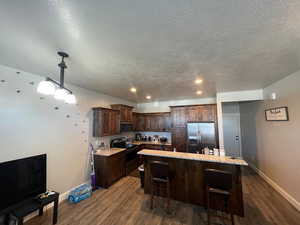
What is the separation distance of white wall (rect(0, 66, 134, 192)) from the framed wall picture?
16.1 feet

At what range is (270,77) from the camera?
9.18 ft

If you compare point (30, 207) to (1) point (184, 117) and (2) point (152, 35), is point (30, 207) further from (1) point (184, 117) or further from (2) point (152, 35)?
(1) point (184, 117)

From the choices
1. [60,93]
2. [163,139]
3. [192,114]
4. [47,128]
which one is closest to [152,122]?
[163,139]

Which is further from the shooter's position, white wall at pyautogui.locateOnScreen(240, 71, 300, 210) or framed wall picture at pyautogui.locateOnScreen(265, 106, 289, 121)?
framed wall picture at pyautogui.locateOnScreen(265, 106, 289, 121)

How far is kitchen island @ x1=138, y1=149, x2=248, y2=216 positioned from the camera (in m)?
2.29

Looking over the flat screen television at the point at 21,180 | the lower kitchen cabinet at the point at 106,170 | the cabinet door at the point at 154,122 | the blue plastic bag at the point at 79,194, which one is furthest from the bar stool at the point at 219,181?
the cabinet door at the point at 154,122

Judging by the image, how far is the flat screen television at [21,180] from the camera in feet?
6.04

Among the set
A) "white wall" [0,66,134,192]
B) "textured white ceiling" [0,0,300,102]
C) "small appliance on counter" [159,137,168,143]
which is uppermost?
"textured white ceiling" [0,0,300,102]

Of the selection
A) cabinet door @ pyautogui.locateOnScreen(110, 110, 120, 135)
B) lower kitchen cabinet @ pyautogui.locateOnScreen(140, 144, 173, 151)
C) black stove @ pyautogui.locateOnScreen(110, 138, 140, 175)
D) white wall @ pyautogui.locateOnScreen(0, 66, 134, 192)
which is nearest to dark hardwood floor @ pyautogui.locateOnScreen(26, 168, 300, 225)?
white wall @ pyautogui.locateOnScreen(0, 66, 134, 192)

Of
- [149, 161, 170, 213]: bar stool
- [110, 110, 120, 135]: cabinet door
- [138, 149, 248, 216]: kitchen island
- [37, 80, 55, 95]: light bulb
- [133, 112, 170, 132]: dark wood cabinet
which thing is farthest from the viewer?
[133, 112, 170, 132]: dark wood cabinet

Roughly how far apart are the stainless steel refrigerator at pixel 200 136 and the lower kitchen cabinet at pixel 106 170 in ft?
8.57

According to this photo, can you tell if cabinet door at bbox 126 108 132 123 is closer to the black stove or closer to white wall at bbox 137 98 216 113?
the black stove

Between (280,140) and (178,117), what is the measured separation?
2.82 m

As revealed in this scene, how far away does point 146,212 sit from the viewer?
241 centimetres
